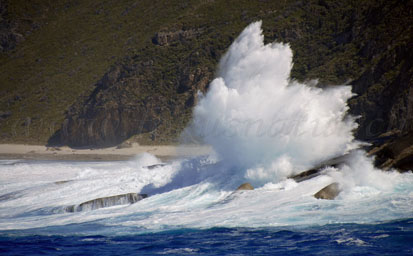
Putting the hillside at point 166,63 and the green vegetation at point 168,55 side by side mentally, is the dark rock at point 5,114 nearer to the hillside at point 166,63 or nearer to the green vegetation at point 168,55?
the hillside at point 166,63

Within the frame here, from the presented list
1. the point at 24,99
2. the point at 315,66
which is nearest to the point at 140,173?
the point at 315,66

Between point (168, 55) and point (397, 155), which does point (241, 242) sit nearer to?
point (397, 155)

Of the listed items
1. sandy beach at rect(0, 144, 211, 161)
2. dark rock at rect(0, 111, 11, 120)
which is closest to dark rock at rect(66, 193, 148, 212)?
sandy beach at rect(0, 144, 211, 161)

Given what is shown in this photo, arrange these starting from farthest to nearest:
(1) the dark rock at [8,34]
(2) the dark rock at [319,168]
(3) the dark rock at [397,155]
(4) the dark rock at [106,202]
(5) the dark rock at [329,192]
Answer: (1) the dark rock at [8,34], (4) the dark rock at [106,202], (2) the dark rock at [319,168], (3) the dark rock at [397,155], (5) the dark rock at [329,192]

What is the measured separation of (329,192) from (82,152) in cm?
3915

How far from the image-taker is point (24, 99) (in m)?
69.6

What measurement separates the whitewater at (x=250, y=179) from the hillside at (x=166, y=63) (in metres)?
9.32

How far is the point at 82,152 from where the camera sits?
1943 inches

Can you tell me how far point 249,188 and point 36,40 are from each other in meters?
80.7

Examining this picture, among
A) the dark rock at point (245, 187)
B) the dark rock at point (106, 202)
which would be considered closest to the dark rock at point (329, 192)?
the dark rock at point (245, 187)

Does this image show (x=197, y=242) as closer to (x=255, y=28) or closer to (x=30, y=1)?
(x=255, y=28)

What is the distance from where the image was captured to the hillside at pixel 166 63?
36.3 m

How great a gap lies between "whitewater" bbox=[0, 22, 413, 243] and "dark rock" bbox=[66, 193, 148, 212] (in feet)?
1.57

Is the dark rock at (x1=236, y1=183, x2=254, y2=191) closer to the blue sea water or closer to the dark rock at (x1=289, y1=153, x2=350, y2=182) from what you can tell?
the dark rock at (x1=289, y1=153, x2=350, y2=182)
